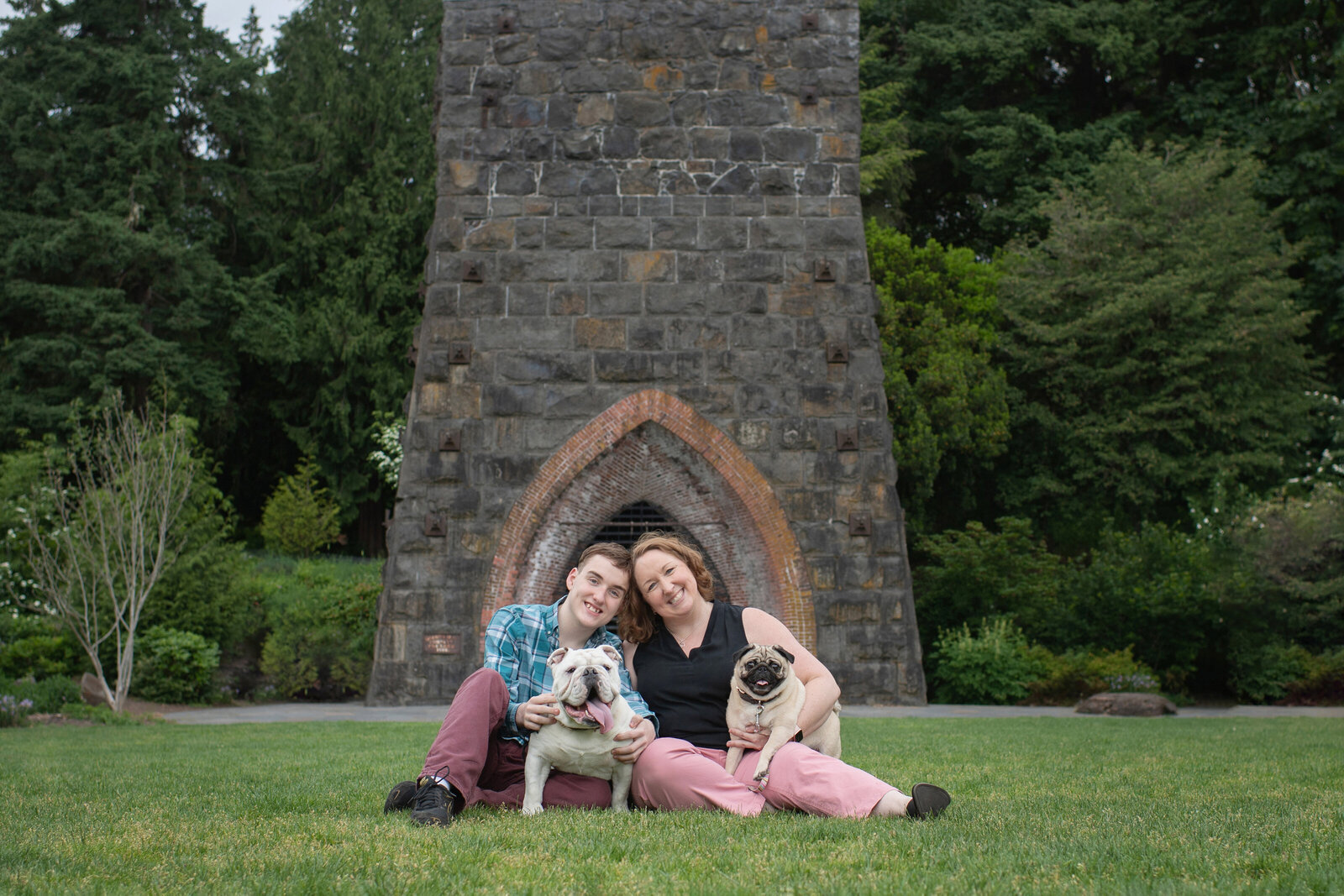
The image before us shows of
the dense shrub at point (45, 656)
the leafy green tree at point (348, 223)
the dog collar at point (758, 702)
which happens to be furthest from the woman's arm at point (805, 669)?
the leafy green tree at point (348, 223)

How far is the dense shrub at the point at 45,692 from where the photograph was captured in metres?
11.1

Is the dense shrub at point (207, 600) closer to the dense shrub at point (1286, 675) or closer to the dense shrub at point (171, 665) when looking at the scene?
the dense shrub at point (171, 665)

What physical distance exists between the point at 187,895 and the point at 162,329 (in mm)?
25043

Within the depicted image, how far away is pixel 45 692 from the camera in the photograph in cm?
1128

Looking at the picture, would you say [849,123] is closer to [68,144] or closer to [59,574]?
[59,574]

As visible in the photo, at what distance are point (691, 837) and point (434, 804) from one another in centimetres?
94

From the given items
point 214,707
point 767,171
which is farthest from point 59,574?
point 767,171

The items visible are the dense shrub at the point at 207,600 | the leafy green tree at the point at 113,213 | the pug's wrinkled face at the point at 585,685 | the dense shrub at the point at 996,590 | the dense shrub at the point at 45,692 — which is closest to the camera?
the pug's wrinkled face at the point at 585,685

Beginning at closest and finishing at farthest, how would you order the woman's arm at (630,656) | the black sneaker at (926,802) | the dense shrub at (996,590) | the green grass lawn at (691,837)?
1. the green grass lawn at (691,837)
2. the black sneaker at (926,802)
3. the woman's arm at (630,656)
4. the dense shrub at (996,590)

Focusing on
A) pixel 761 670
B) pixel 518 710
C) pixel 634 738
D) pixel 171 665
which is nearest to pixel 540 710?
pixel 518 710

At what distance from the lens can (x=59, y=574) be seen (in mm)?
11984

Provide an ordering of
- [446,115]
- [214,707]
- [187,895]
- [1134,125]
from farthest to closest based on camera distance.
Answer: [1134,125] → [214,707] → [446,115] → [187,895]

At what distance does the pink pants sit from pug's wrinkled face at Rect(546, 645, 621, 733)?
0.29 meters

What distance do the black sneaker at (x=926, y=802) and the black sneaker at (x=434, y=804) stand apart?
1493 mm
